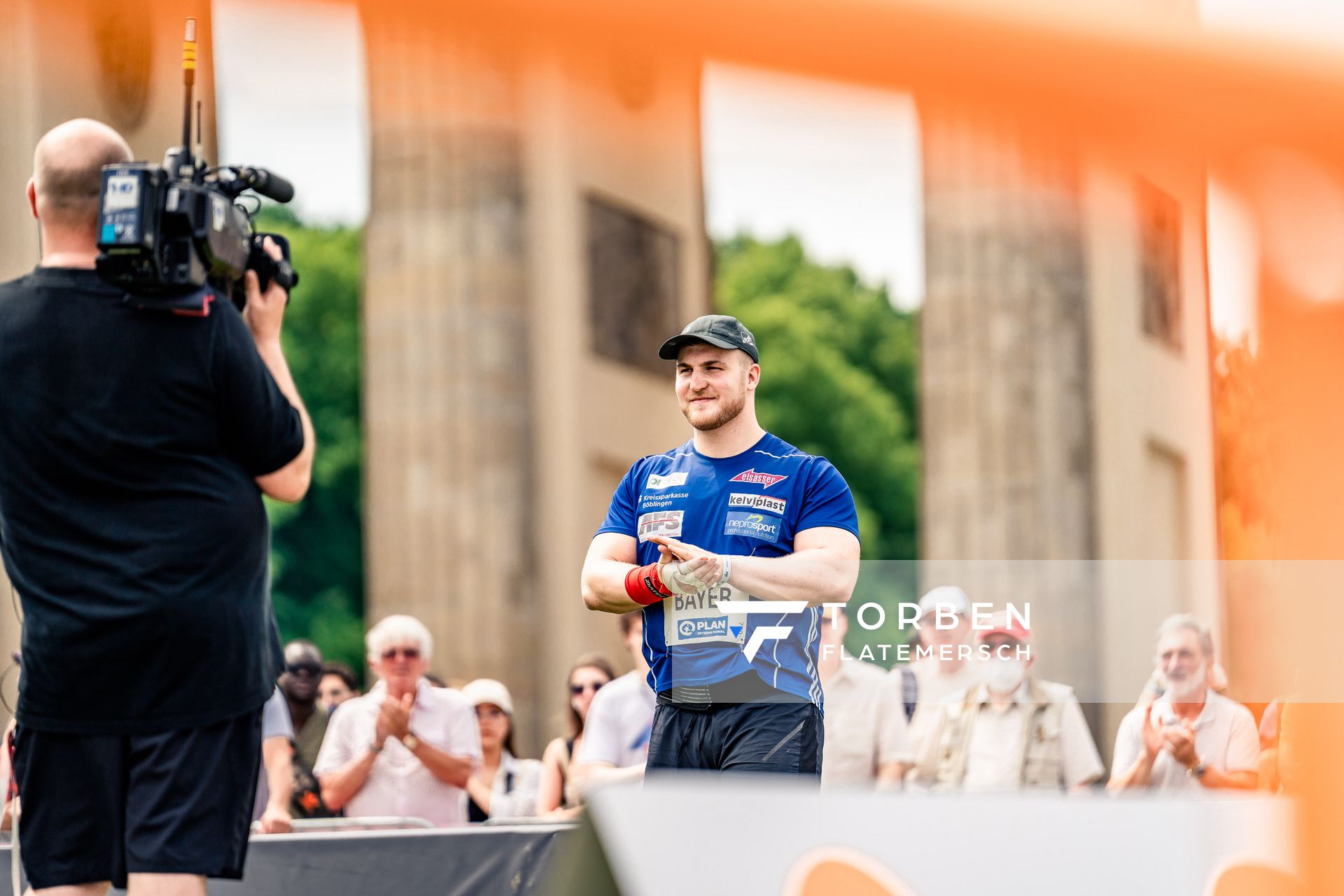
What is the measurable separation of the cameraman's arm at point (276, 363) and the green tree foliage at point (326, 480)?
3366 cm

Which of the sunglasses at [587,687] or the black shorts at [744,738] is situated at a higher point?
the black shorts at [744,738]

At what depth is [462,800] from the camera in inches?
333

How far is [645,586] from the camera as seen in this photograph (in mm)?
4660

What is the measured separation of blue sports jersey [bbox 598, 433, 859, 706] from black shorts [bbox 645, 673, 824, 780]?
6 centimetres

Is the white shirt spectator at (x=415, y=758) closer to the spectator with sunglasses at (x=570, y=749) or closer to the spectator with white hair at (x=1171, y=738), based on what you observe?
the spectator with sunglasses at (x=570, y=749)

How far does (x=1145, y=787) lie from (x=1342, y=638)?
6.53m

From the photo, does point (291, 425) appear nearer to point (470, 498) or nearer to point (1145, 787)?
point (1145, 787)

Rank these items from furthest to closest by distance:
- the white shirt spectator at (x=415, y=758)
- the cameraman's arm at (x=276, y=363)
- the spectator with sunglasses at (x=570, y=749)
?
1. the spectator with sunglasses at (x=570, y=749)
2. the white shirt spectator at (x=415, y=758)
3. the cameraman's arm at (x=276, y=363)

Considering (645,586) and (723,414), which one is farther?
(723,414)

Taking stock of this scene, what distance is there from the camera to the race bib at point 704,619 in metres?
4.69

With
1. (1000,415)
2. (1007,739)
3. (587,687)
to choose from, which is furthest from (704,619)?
(1000,415)

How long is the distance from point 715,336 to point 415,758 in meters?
4.12

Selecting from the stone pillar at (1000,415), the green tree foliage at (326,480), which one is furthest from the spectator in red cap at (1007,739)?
the green tree foliage at (326,480)

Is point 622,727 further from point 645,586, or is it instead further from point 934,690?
point 645,586
